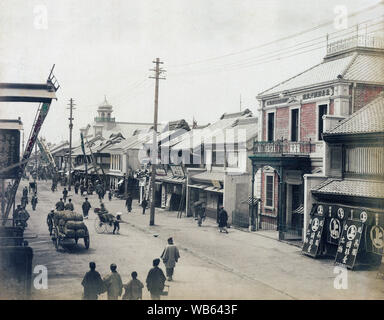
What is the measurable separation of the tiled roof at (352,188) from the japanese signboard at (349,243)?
→ 3.80ft

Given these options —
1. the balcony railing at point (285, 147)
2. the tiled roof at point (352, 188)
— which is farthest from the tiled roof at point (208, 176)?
the tiled roof at point (352, 188)

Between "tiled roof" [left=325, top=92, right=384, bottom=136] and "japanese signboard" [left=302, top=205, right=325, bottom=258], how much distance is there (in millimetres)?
3537

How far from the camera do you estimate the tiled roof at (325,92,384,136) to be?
64.0 ft

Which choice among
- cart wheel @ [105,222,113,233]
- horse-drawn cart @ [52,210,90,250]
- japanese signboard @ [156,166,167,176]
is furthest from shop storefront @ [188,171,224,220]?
horse-drawn cart @ [52,210,90,250]

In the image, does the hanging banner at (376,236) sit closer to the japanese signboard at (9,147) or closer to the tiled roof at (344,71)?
the tiled roof at (344,71)

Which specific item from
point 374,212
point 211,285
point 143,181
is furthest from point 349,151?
point 143,181

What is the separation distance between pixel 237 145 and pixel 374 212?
1580 centimetres

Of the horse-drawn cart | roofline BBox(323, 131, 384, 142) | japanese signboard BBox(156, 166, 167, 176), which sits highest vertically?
roofline BBox(323, 131, 384, 142)

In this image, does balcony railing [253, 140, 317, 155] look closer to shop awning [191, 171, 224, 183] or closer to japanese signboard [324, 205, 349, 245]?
shop awning [191, 171, 224, 183]

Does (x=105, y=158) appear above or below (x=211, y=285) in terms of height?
above

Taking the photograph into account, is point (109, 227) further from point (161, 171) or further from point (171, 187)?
point (161, 171)

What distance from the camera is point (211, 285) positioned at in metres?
16.2

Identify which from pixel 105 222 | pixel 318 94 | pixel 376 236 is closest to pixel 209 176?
pixel 105 222

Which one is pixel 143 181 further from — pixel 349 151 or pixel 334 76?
pixel 349 151
